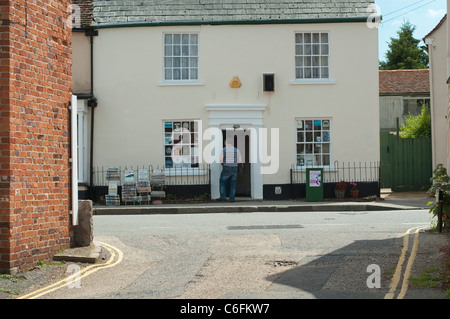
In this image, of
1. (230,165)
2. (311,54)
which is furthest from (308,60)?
(230,165)

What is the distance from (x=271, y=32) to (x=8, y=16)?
12.7 m

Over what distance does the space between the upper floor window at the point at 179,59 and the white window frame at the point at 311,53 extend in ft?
10.7

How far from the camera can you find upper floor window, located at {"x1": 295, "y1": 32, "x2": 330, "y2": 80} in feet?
63.5

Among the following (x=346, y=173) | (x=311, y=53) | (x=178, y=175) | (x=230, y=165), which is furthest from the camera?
(x=311, y=53)

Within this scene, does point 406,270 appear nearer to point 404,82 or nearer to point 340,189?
point 340,189

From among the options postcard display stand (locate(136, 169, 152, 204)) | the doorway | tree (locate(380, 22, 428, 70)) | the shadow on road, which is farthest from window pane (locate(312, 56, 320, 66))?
Result: tree (locate(380, 22, 428, 70))

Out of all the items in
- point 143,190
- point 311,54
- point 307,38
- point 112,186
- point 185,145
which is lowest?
point 143,190

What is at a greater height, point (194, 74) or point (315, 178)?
point (194, 74)

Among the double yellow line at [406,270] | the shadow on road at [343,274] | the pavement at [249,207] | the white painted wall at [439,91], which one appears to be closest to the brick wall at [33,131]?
the shadow on road at [343,274]

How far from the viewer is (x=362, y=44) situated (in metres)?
19.2

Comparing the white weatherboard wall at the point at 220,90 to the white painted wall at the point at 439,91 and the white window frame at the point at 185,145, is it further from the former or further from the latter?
the white painted wall at the point at 439,91

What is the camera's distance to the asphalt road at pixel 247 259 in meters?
6.76

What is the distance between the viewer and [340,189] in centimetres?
1881

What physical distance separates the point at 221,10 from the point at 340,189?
6.73 metres
